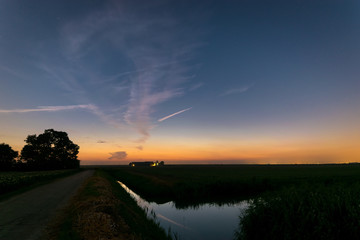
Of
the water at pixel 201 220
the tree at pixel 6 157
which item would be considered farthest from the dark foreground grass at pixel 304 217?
the tree at pixel 6 157

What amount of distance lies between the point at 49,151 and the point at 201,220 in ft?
333

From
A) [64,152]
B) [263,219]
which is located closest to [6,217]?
[263,219]

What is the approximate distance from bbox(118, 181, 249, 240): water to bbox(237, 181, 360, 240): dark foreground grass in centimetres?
192

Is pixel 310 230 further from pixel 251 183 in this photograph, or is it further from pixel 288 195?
pixel 251 183

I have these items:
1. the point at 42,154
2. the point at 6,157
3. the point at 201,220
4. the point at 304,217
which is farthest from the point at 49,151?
the point at 304,217

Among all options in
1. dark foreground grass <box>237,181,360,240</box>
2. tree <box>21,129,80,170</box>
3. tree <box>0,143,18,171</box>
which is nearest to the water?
Answer: dark foreground grass <box>237,181,360,240</box>

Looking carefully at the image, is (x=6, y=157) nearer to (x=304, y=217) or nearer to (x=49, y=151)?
(x=49, y=151)

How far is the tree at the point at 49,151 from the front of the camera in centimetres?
9281

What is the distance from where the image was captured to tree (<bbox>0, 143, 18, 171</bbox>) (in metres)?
87.5

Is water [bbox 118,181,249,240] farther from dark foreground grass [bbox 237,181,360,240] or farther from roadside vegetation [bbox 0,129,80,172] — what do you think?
roadside vegetation [bbox 0,129,80,172]

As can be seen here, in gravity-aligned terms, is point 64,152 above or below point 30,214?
above

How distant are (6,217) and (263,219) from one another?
50.7ft

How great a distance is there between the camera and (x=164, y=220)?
18.6m

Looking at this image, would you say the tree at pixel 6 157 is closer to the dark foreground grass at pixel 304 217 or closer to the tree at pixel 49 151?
the tree at pixel 49 151
